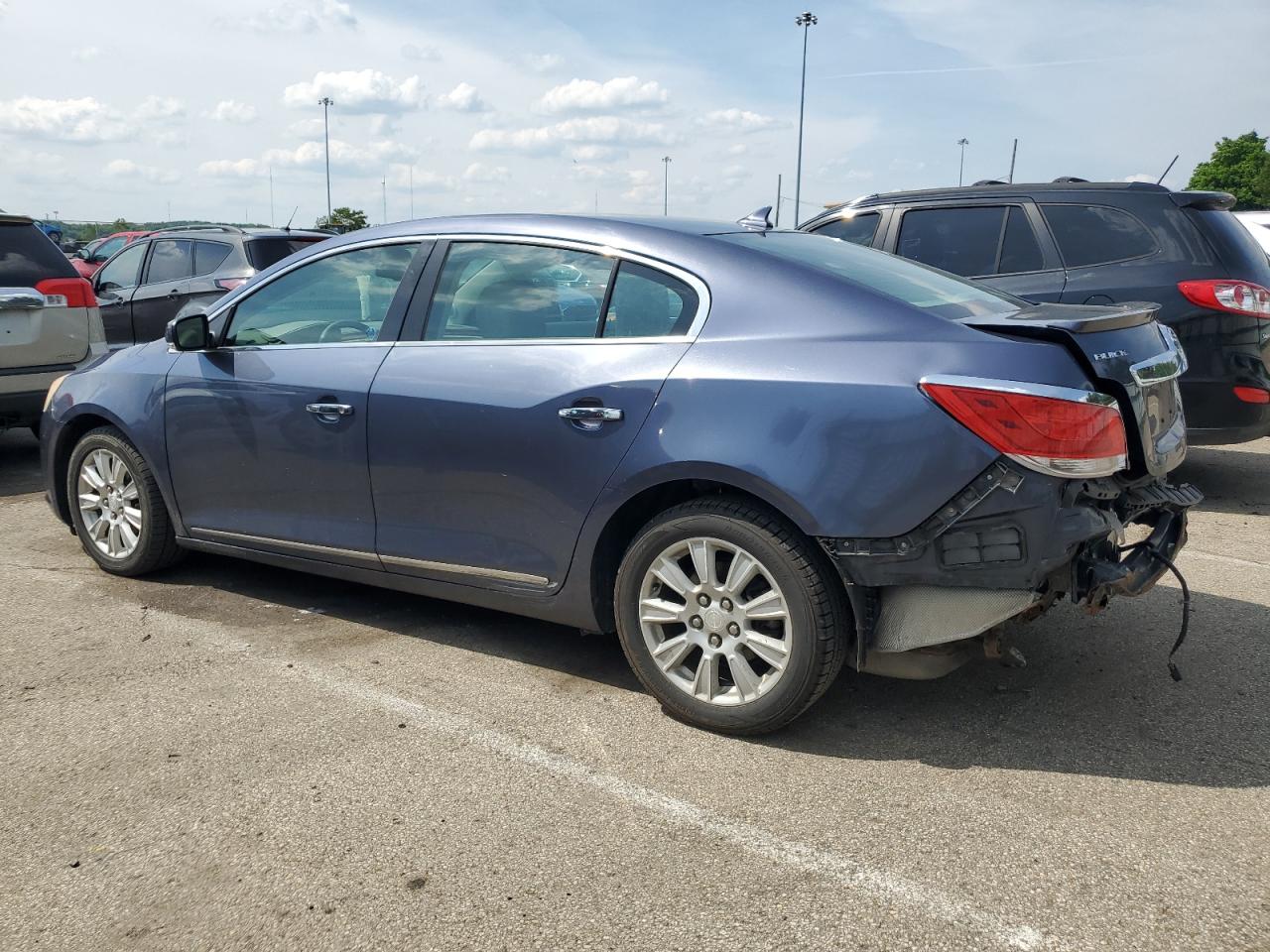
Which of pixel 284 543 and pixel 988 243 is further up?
pixel 988 243

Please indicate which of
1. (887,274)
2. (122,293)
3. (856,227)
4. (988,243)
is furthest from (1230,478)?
(122,293)

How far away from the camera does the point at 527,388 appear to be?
3754 mm

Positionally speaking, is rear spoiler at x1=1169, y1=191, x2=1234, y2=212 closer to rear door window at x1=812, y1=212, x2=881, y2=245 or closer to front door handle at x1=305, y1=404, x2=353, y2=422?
rear door window at x1=812, y1=212, x2=881, y2=245

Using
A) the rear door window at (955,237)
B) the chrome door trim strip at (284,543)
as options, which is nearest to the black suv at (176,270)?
A: the rear door window at (955,237)

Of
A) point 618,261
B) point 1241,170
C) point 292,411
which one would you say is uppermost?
point 1241,170

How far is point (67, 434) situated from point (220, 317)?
118 centimetres

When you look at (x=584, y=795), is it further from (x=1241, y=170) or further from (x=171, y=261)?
(x=1241, y=170)

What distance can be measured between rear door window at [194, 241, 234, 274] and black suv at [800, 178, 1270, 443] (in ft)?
24.6

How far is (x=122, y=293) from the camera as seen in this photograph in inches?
471

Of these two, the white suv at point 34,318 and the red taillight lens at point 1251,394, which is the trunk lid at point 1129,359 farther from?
the white suv at point 34,318

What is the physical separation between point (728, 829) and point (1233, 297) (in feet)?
16.0

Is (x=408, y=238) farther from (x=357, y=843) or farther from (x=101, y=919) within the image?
(x=101, y=919)

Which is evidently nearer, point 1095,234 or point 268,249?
point 1095,234

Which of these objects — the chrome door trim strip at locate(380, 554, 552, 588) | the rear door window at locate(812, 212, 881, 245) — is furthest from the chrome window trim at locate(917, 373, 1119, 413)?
the rear door window at locate(812, 212, 881, 245)
